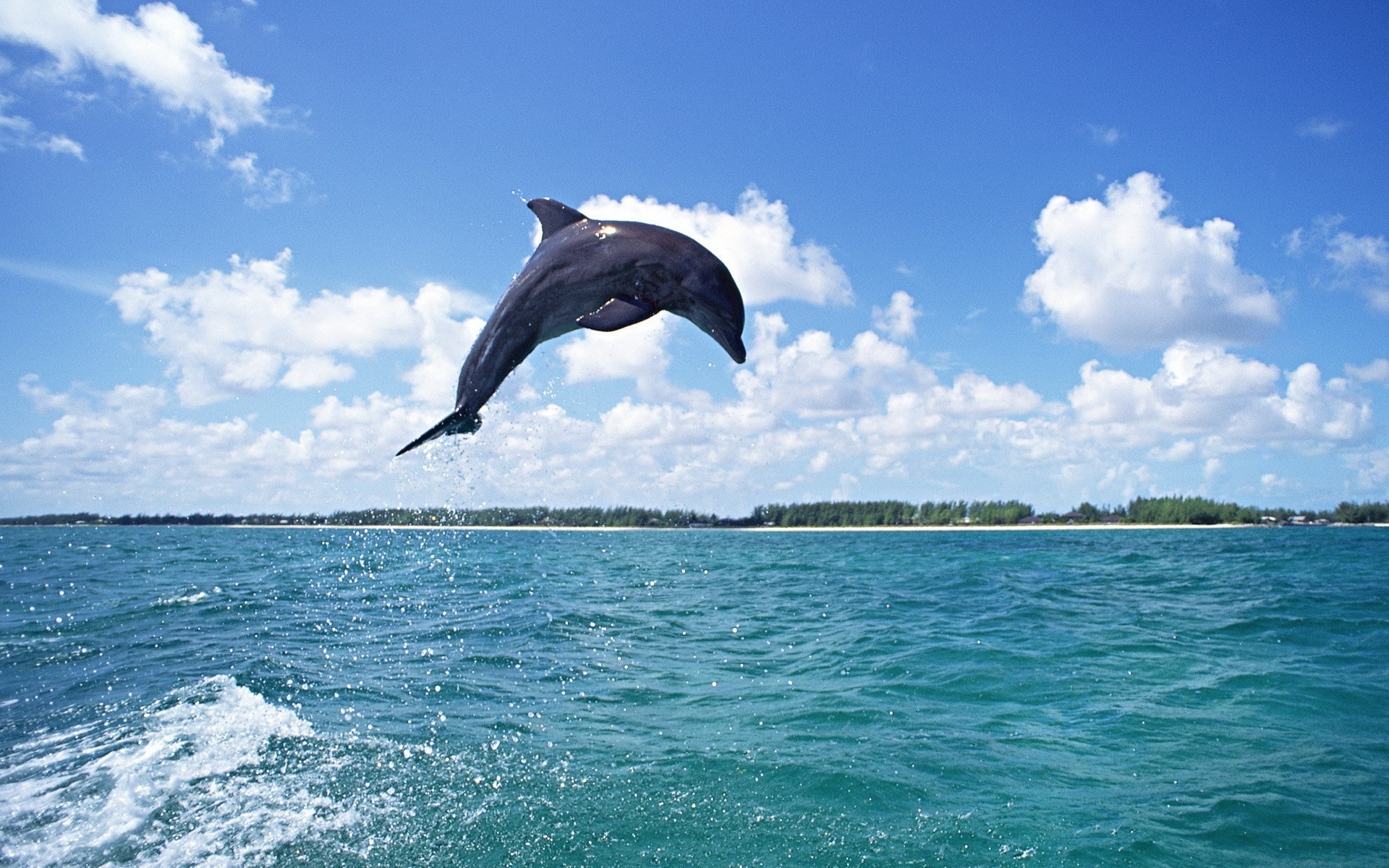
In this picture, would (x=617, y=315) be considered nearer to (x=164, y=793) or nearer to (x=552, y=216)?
(x=552, y=216)

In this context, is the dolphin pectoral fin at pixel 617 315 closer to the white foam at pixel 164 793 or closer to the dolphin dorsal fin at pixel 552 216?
the dolphin dorsal fin at pixel 552 216

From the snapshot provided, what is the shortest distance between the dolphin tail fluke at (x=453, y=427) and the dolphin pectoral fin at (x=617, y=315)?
1235 millimetres

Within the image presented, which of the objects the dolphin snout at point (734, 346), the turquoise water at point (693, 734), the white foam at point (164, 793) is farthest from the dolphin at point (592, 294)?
the white foam at point (164, 793)

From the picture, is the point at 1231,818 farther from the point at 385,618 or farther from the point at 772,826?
the point at 385,618

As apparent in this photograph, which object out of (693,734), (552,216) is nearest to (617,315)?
(552,216)

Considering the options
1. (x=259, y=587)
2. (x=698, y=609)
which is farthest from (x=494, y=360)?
(x=259, y=587)

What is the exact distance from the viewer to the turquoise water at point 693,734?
687 centimetres

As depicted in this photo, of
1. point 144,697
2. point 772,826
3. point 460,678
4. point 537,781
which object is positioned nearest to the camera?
point 772,826

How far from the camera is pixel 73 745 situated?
Answer: 9.13m

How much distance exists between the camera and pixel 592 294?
523cm

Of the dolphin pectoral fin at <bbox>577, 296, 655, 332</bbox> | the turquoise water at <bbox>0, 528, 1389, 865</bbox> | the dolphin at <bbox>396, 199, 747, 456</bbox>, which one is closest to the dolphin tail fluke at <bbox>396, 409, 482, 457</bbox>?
the dolphin at <bbox>396, 199, 747, 456</bbox>

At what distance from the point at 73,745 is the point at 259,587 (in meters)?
15.7

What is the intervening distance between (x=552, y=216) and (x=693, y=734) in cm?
652

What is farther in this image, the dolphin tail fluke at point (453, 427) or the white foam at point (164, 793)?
the white foam at point (164, 793)
